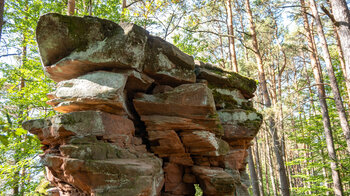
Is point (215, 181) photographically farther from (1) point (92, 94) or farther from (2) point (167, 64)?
(1) point (92, 94)

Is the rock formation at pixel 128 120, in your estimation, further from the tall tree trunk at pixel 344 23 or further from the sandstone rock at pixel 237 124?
the tall tree trunk at pixel 344 23

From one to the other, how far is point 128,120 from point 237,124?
4.27 metres

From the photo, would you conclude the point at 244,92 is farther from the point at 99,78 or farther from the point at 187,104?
the point at 99,78

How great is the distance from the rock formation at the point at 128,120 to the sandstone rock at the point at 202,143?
1.3 inches

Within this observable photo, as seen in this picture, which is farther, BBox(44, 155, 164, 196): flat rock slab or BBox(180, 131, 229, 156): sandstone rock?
BBox(180, 131, 229, 156): sandstone rock

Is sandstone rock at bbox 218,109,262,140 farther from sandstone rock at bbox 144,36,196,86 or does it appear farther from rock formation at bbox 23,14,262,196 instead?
sandstone rock at bbox 144,36,196,86

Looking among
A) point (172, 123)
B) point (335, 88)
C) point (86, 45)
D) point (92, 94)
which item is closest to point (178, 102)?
point (172, 123)

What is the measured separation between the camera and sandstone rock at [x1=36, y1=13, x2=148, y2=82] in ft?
19.5

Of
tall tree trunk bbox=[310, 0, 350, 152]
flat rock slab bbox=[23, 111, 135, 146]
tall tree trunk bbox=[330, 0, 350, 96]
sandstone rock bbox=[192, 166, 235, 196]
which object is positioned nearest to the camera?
flat rock slab bbox=[23, 111, 135, 146]

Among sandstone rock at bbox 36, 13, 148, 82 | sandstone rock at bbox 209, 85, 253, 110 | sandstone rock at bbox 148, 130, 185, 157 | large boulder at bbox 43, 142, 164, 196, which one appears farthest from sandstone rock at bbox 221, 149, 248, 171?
sandstone rock at bbox 36, 13, 148, 82

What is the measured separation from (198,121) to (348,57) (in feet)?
16.8

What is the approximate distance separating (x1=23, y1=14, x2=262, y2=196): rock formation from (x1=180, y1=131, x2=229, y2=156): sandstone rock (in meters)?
0.03

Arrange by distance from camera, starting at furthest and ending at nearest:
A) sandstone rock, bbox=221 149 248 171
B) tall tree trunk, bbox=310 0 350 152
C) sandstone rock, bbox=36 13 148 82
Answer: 1. tall tree trunk, bbox=310 0 350 152
2. sandstone rock, bbox=221 149 248 171
3. sandstone rock, bbox=36 13 148 82

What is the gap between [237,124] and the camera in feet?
26.4
